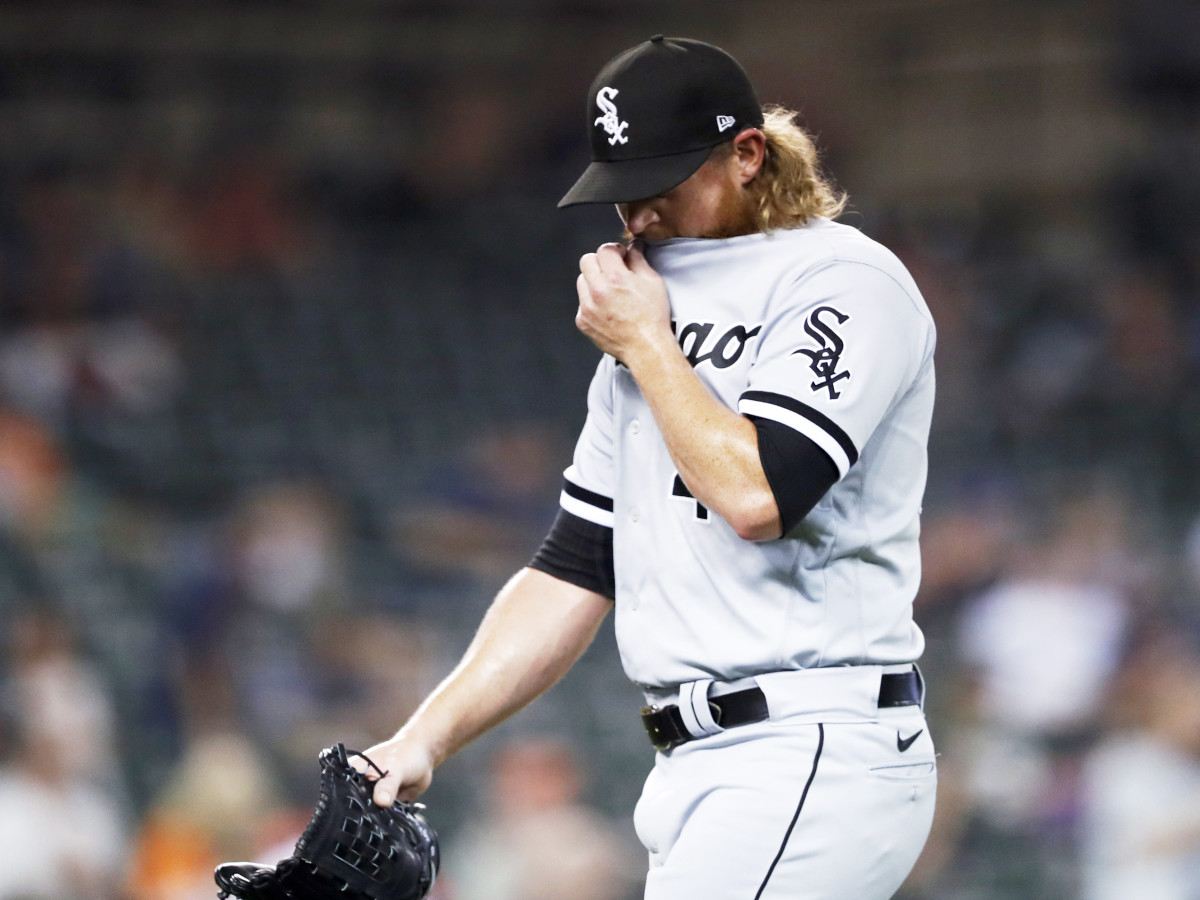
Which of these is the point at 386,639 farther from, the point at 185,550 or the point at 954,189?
the point at 954,189

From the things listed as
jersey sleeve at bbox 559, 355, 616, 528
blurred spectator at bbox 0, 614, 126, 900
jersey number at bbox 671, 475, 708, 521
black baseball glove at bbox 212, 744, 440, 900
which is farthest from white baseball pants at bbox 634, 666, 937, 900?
blurred spectator at bbox 0, 614, 126, 900

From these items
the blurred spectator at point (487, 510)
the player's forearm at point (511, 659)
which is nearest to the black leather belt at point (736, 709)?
the player's forearm at point (511, 659)

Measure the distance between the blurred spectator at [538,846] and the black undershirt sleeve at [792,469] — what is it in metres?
3.48

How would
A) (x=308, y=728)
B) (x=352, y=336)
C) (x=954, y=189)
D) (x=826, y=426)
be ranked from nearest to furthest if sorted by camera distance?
(x=826, y=426), (x=308, y=728), (x=352, y=336), (x=954, y=189)

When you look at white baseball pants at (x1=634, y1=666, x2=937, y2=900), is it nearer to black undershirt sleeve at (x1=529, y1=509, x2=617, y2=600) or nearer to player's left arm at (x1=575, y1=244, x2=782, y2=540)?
player's left arm at (x1=575, y1=244, x2=782, y2=540)

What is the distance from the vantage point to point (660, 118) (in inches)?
83.9

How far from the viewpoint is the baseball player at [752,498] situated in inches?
80.0

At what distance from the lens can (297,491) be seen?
24.6 ft

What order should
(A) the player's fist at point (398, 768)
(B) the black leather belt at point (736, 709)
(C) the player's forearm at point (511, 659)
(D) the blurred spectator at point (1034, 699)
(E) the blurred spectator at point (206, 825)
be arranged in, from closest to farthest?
(B) the black leather belt at point (736, 709), (A) the player's fist at point (398, 768), (C) the player's forearm at point (511, 659), (E) the blurred spectator at point (206, 825), (D) the blurred spectator at point (1034, 699)

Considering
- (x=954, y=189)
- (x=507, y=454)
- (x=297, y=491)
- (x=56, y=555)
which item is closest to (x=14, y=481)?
(x=56, y=555)

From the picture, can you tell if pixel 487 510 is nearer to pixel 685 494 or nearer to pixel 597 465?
pixel 597 465

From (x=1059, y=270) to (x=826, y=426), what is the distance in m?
8.11

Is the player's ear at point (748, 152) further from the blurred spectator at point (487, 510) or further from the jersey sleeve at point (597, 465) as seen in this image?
the blurred spectator at point (487, 510)

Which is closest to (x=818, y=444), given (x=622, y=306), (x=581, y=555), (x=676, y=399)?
(x=676, y=399)
